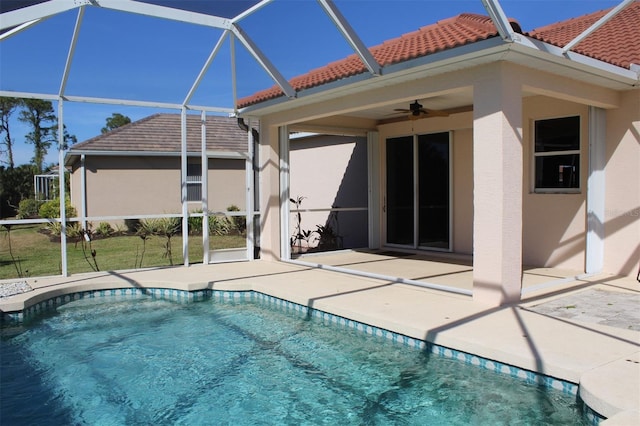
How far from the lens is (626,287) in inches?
292

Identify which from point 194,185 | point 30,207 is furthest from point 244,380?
point 30,207

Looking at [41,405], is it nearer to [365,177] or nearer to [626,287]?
[626,287]

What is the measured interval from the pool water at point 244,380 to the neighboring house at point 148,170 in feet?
40.0

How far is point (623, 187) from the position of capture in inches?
322

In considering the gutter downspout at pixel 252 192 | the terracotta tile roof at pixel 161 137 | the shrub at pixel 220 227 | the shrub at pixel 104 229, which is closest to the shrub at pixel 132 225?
the shrub at pixel 104 229

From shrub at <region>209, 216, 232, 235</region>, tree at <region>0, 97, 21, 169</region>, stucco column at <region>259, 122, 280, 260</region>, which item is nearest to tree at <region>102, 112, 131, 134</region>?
tree at <region>0, 97, 21, 169</region>

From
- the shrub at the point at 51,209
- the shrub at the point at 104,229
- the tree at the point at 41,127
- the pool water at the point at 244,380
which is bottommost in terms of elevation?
the pool water at the point at 244,380

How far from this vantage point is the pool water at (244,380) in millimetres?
4250

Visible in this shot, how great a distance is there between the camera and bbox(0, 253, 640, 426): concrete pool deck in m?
4.24

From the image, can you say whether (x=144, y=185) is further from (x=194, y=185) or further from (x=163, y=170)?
(x=194, y=185)

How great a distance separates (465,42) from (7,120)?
13.6m

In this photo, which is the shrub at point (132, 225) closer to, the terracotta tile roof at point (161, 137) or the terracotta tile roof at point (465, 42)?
the terracotta tile roof at point (161, 137)

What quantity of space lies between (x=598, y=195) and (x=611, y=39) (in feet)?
9.45

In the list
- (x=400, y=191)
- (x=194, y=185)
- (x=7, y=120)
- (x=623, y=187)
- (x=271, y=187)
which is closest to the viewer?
(x=623, y=187)
